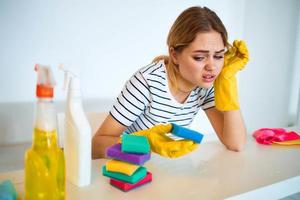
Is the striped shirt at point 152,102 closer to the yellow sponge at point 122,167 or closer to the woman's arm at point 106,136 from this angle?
the woman's arm at point 106,136

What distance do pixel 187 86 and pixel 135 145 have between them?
0.51 m

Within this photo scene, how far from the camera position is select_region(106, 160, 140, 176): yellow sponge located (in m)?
0.61

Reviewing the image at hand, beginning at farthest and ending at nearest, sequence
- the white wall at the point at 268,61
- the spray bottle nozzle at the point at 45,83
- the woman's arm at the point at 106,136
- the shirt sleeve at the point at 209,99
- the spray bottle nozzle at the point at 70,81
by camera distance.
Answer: the white wall at the point at 268,61
the shirt sleeve at the point at 209,99
the woman's arm at the point at 106,136
the spray bottle nozzle at the point at 70,81
the spray bottle nozzle at the point at 45,83

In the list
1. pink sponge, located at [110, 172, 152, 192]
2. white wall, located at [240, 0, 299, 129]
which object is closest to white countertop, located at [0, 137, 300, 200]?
pink sponge, located at [110, 172, 152, 192]

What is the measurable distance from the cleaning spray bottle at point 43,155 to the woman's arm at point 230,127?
58cm

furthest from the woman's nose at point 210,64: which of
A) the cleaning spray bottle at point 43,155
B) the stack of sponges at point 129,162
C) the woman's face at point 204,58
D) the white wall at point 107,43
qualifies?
the white wall at point 107,43

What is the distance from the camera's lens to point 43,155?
51cm

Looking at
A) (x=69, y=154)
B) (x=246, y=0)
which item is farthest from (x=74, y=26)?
(x=246, y=0)

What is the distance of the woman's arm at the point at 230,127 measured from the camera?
948mm

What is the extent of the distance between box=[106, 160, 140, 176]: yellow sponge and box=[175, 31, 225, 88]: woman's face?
444mm

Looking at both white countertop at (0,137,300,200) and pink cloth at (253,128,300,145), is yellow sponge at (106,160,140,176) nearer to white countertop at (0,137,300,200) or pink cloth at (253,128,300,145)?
white countertop at (0,137,300,200)

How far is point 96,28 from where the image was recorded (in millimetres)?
1685

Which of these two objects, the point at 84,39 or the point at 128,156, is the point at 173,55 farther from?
the point at 84,39

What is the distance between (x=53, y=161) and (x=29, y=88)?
1116mm
